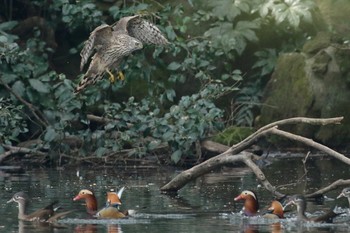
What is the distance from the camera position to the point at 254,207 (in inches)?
567

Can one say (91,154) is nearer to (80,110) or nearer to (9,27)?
(80,110)

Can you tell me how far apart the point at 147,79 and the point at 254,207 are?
655 centimetres

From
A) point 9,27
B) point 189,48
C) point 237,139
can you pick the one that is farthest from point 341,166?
point 9,27

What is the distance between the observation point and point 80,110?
19750 mm

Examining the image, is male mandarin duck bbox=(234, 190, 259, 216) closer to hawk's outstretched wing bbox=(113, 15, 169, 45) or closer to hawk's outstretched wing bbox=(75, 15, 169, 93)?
hawk's outstretched wing bbox=(75, 15, 169, 93)

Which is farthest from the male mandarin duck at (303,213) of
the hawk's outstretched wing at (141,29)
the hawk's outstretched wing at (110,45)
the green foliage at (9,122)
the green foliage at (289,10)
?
the green foliage at (289,10)

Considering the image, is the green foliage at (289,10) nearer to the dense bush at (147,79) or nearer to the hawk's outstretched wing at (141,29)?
the dense bush at (147,79)

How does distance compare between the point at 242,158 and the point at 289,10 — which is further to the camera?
the point at 289,10

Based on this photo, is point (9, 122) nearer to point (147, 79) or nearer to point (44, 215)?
point (147, 79)

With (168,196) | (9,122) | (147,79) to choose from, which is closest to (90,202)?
(168,196)

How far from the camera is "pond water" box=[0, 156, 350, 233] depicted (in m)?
13.5

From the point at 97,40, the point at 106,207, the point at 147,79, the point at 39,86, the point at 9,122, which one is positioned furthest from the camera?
the point at 147,79

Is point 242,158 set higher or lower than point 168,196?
higher

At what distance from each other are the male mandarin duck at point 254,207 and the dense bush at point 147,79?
14.9ft
